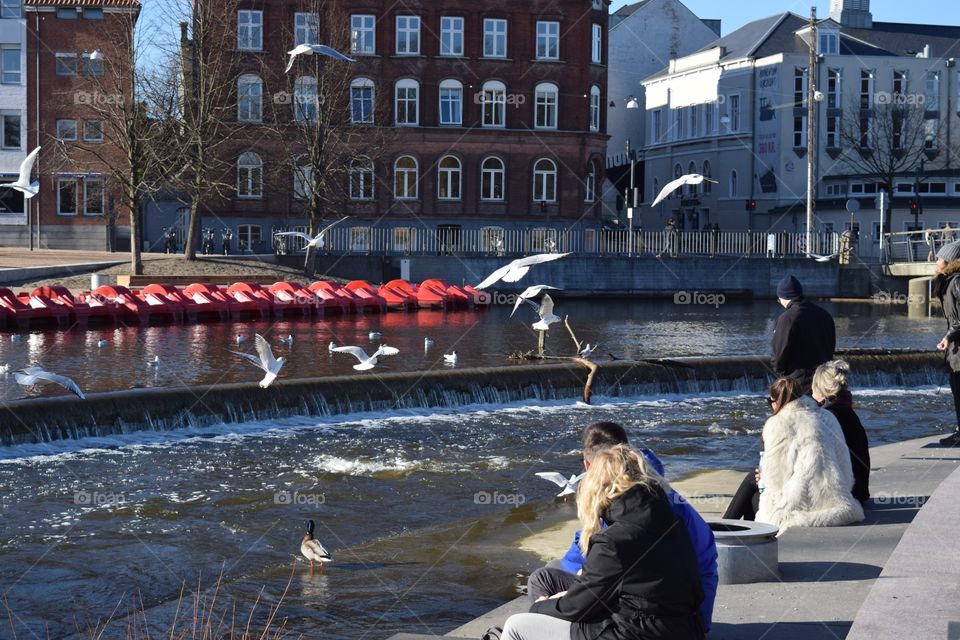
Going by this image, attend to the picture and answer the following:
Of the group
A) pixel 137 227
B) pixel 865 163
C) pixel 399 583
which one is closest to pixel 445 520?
pixel 399 583

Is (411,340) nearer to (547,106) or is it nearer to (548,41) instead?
(547,106)

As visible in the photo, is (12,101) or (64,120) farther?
(12,101)

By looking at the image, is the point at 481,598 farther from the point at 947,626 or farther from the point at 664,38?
the point at 664,38

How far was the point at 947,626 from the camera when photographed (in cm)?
731

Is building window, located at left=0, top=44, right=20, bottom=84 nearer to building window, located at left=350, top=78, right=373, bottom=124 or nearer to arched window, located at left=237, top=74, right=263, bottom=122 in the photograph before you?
arched window, located at left=237, top=74, right=263, bottom=122

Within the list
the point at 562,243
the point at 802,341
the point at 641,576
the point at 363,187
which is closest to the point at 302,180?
the point at 363,187

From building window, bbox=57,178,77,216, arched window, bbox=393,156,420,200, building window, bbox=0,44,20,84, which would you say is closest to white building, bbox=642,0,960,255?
arched window, bbox=393,156,420,200

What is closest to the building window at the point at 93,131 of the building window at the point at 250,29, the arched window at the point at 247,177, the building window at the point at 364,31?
the arched window at the point at 247,177

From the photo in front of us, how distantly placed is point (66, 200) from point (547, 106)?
72.9ft

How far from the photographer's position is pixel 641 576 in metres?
6.04

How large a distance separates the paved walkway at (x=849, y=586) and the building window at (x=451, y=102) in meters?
50.7

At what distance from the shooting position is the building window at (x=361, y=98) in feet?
195

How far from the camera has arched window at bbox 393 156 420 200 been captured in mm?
60688

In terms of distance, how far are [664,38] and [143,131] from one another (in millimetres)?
47908
